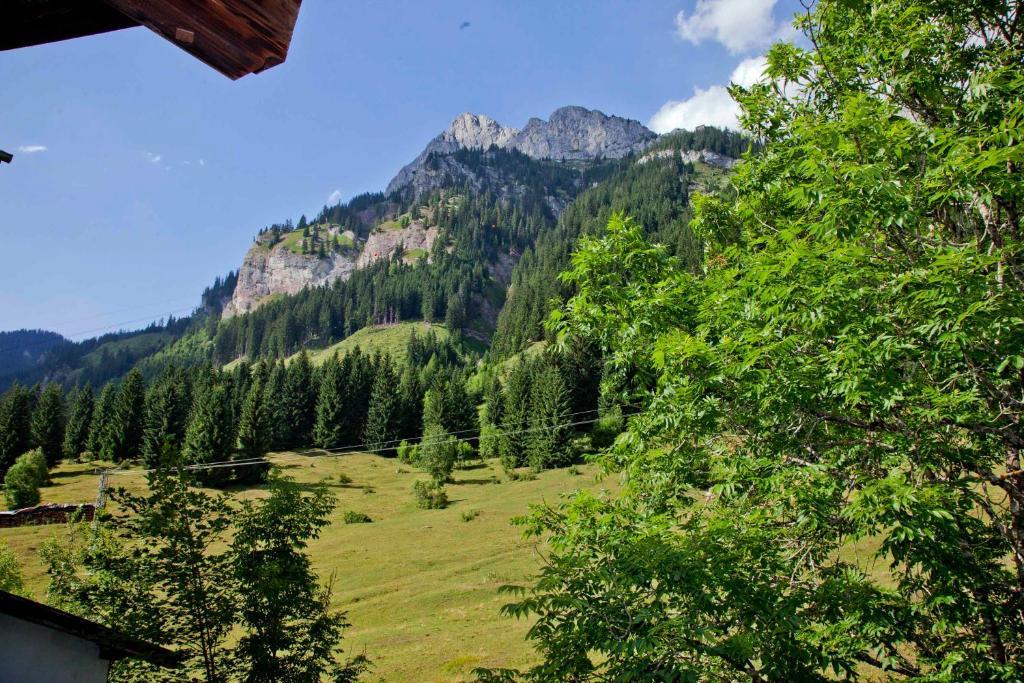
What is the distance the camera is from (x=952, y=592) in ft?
23.5

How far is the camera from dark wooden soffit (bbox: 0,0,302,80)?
1534mm

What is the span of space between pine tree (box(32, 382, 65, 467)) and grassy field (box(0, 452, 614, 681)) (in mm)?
21160

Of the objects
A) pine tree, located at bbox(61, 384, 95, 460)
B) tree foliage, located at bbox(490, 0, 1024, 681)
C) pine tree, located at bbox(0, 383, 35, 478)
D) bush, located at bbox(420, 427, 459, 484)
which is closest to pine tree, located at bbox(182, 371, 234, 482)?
pine tree, located at bbox(0, 383, 35, 478)

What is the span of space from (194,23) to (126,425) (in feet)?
342

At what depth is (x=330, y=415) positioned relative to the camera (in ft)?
335

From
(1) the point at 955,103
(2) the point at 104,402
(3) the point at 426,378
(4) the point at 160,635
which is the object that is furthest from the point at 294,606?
(3) the point at 426,378

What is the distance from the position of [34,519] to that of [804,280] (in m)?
62.3

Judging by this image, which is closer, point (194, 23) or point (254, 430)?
point (194, 23)

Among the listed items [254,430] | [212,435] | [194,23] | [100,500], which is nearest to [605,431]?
[254,430]

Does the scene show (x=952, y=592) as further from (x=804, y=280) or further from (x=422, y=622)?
(x=422, y=622)

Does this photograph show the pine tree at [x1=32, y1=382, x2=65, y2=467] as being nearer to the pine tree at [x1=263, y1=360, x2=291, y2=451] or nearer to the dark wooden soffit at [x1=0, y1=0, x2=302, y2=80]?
the pine tree at [x1=263, y1=360, x2=291, y2=451]

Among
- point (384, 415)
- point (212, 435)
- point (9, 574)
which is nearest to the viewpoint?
point (9, 574)

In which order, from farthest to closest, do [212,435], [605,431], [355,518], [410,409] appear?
1. [410,409]
2. [212,435]
3. [605,431]
4. [355,518]

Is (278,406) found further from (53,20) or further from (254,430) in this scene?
(53,20)
